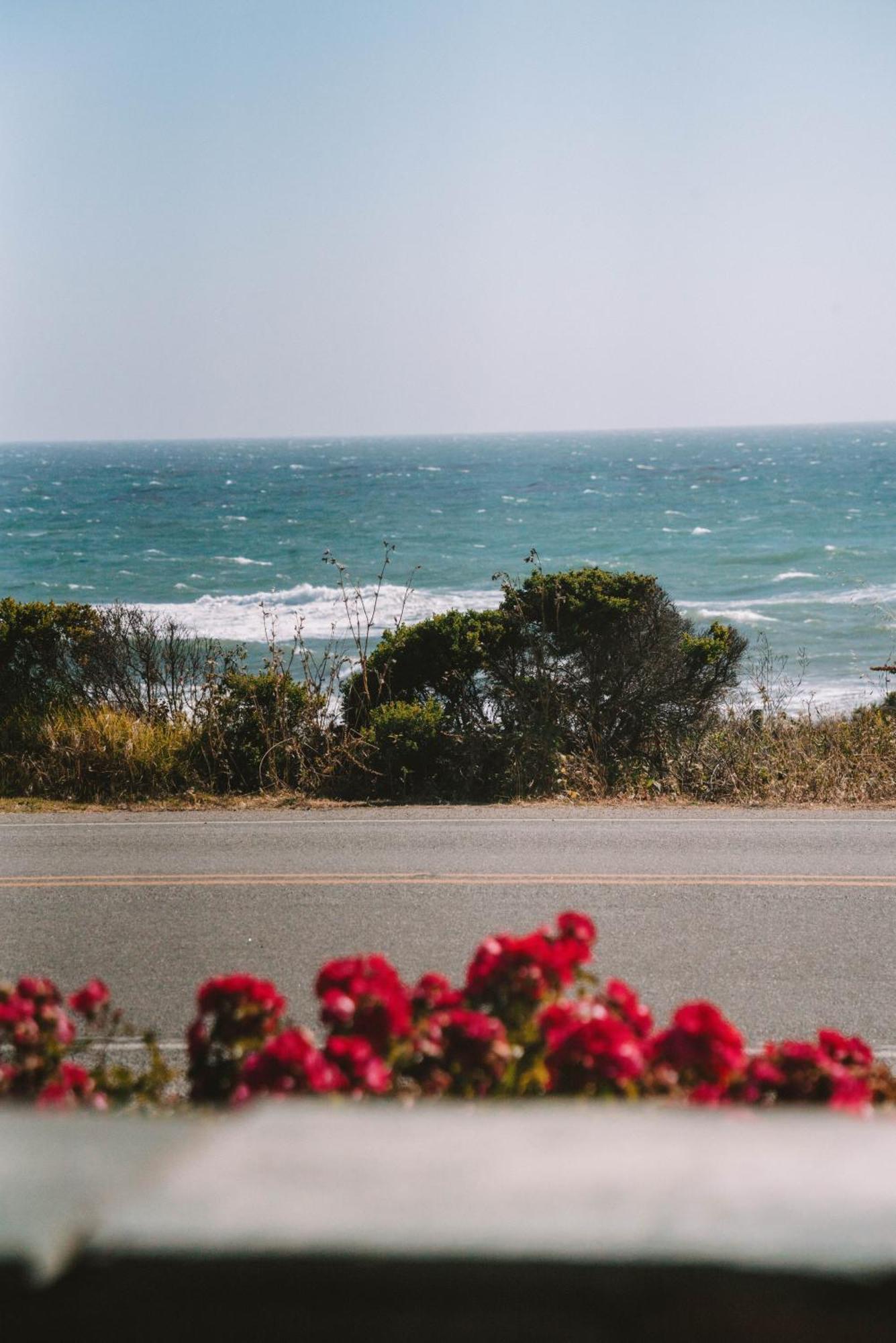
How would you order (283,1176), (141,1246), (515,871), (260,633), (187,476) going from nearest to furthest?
(141,1246), (283,1176), (515,871), (260,633), (187,476)

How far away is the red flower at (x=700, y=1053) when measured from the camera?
2.96 metres

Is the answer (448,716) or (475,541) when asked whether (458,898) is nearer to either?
(448,716)

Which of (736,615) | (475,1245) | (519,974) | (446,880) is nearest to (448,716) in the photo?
(446,880)

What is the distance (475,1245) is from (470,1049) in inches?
59.0

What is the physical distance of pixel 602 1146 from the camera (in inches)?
70.0

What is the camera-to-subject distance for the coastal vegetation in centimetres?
1301

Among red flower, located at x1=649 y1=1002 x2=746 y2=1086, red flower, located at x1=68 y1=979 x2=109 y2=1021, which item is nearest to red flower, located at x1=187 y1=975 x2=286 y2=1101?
red flower, located at x1=68 y1=979 x2=109 y2=1021

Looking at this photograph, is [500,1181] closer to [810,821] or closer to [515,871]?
[515,871]

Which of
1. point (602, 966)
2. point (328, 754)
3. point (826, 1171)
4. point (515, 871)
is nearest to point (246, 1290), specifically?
point (826, 1171)

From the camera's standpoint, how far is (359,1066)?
2963 mm

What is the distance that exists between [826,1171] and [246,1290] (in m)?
0.82

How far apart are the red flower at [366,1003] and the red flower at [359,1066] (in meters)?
0.08

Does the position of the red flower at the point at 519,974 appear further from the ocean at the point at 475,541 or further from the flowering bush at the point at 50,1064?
the ocean at the point at 475,541

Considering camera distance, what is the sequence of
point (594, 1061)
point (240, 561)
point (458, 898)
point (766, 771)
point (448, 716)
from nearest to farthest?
point (594, 1061), point (458, 898), point (766, 771), point (448, 716), point (240, 561)
